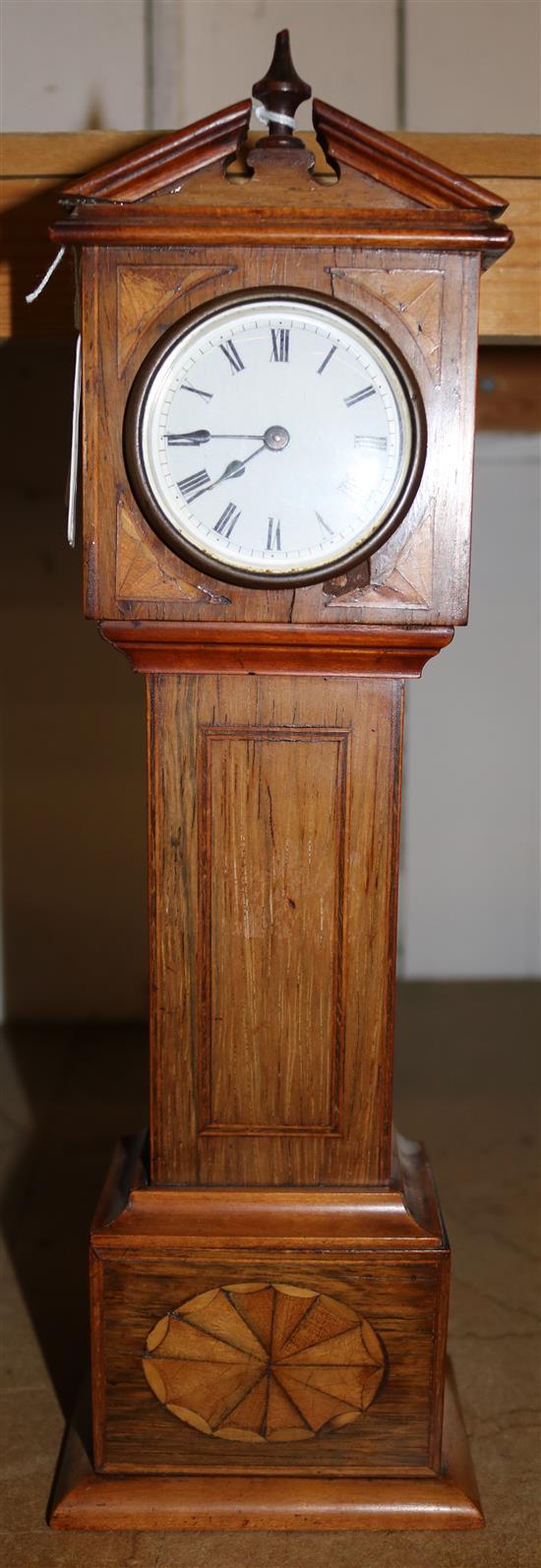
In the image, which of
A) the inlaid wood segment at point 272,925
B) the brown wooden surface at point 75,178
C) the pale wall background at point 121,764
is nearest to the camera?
the inlaid wood segment at point 272,925

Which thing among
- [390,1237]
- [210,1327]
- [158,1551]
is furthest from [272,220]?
[158,1551]

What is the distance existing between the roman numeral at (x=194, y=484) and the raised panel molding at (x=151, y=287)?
184 millimetres

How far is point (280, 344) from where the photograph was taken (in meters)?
1.37

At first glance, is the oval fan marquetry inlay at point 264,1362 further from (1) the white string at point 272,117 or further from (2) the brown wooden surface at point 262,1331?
(1) the white string at point 272,117

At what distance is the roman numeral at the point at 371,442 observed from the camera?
54.6 inches

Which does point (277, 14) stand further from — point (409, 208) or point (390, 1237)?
point (390, 1237)

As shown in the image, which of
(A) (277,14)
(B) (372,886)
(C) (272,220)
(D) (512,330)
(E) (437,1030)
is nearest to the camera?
(C) (272,220)

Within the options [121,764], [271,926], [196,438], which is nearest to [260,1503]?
[271,926]

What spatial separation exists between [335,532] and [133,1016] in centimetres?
254

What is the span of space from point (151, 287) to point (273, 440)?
23cm

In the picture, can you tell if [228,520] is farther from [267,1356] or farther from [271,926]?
[267,1356]

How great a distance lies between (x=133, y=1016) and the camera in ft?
12.0

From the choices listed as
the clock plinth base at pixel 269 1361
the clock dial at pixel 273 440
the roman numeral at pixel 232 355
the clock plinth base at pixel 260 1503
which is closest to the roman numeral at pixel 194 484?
the clock dial at pixel 273 440

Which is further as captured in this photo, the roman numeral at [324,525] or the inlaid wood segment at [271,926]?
the inlaid wood segment at [271,926]
